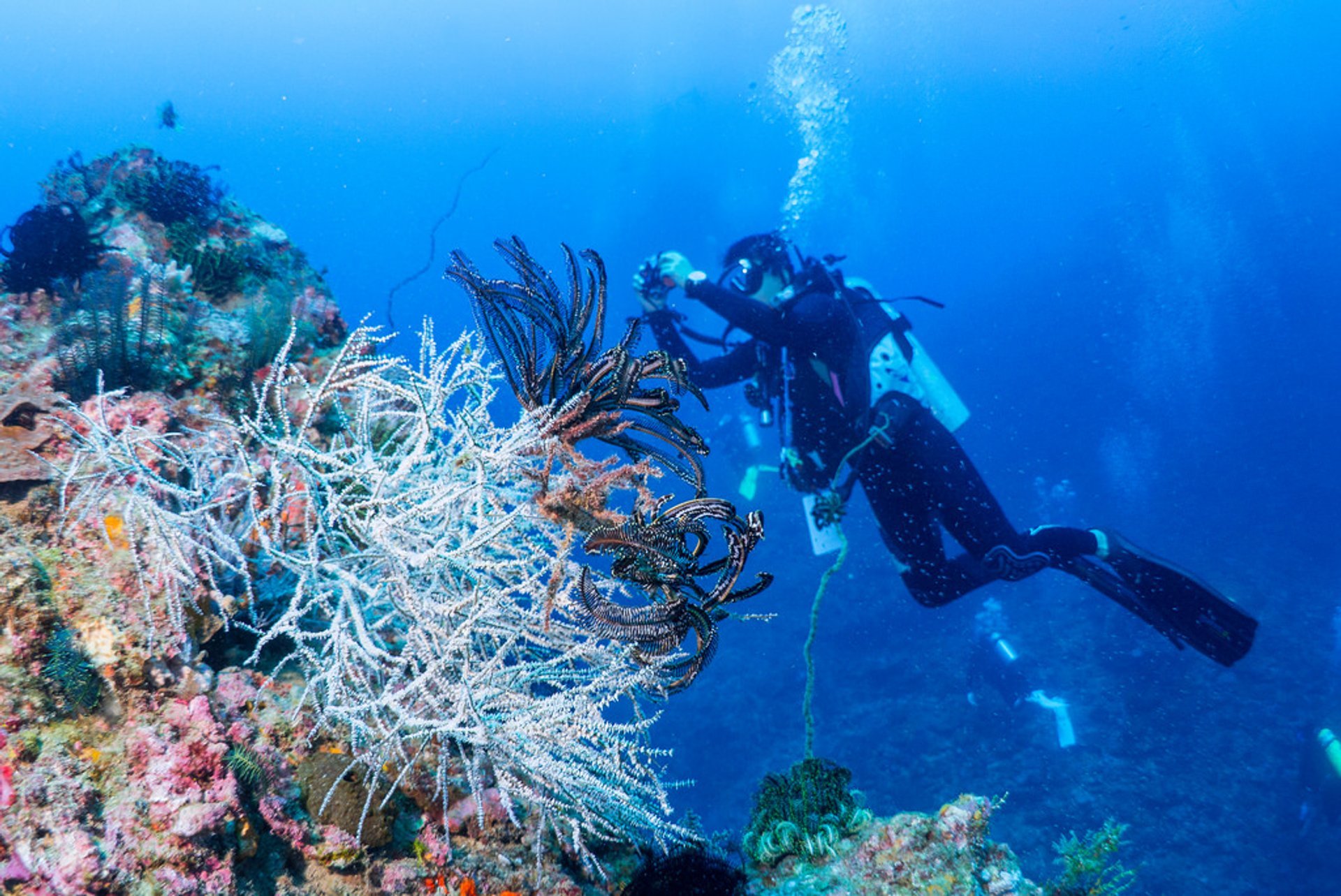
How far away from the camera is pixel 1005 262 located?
81.2 metres

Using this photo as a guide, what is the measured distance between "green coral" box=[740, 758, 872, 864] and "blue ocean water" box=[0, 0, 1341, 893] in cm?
567

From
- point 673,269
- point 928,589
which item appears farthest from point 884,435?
point 673,269

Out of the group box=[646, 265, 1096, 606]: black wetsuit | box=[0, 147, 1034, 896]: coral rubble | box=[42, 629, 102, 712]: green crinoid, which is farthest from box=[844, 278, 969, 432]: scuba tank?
box=[42, 629, 102, 712]: green crinoid

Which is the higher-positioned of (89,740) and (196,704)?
(196,704)

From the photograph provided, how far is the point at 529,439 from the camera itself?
247 centimetres

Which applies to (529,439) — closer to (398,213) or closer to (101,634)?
(101,634)

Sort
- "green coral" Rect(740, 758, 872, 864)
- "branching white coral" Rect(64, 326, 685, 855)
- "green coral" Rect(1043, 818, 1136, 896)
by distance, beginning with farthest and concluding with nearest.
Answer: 1. "green coral" Rect(1043, 818, 1136, 896)
2. "green coral" Rect(740, 758, 872, 864)
3. "branching white coral" Rect(64, 326, 685, 855)

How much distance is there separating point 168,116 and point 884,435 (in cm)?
1002

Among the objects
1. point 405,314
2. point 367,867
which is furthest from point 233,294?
point 405,314

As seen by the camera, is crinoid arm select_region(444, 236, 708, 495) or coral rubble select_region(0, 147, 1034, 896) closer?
coral rubble select_region(0, 147, 1034, 896)

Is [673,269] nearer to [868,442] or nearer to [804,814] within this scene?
[868,442]

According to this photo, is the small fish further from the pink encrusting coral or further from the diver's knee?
the diver's knee

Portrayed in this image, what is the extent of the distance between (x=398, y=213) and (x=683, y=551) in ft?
449

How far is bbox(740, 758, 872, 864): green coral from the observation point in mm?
3955
